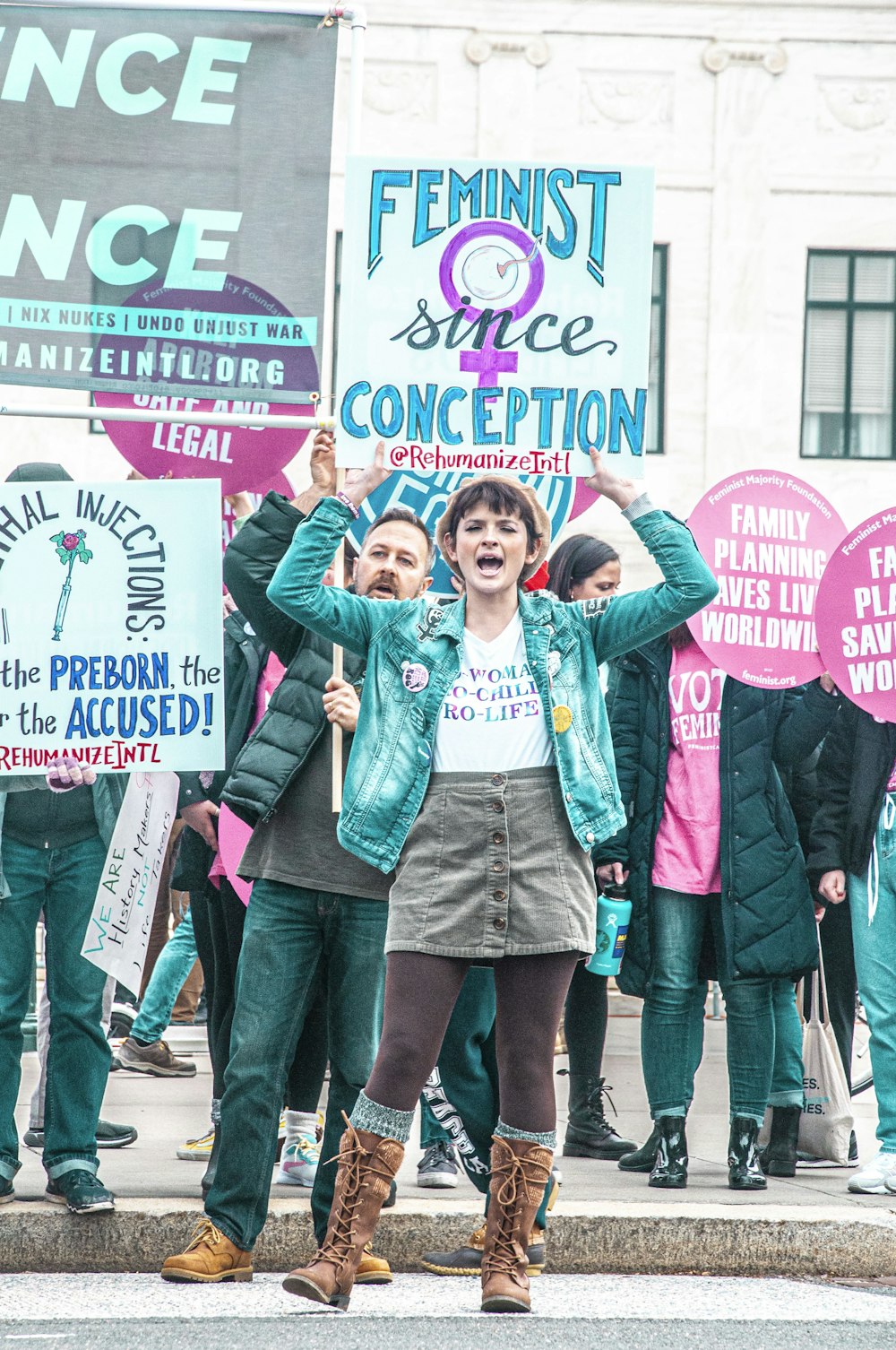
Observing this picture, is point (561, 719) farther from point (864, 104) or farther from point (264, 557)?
point (864, 104)

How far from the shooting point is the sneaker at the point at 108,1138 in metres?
5.98

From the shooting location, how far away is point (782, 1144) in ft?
19.9

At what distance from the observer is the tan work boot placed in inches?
178

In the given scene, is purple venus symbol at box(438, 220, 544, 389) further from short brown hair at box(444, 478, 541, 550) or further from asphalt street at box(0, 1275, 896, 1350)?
asphalt street at box(0, 1275, 896, 1350)

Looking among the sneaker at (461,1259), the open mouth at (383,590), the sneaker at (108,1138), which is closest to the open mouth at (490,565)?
the open mouth at (383,590)

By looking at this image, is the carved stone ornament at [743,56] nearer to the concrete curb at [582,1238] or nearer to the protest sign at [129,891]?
the protest sign at [129,891]

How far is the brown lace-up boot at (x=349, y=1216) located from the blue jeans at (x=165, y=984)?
3.41 meters

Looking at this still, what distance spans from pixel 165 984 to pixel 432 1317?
3464 millimetres

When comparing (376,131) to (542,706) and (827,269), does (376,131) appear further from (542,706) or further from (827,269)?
(542,706)

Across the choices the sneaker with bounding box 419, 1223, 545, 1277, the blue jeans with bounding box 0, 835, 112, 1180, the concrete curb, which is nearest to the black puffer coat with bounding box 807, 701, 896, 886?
the concrete curb

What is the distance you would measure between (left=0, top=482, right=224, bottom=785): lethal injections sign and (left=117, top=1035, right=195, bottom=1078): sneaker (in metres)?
2.82

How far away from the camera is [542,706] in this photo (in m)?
4.44

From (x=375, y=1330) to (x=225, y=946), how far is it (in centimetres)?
145

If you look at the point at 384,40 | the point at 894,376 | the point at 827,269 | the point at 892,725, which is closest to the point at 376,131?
the point at 384,40
